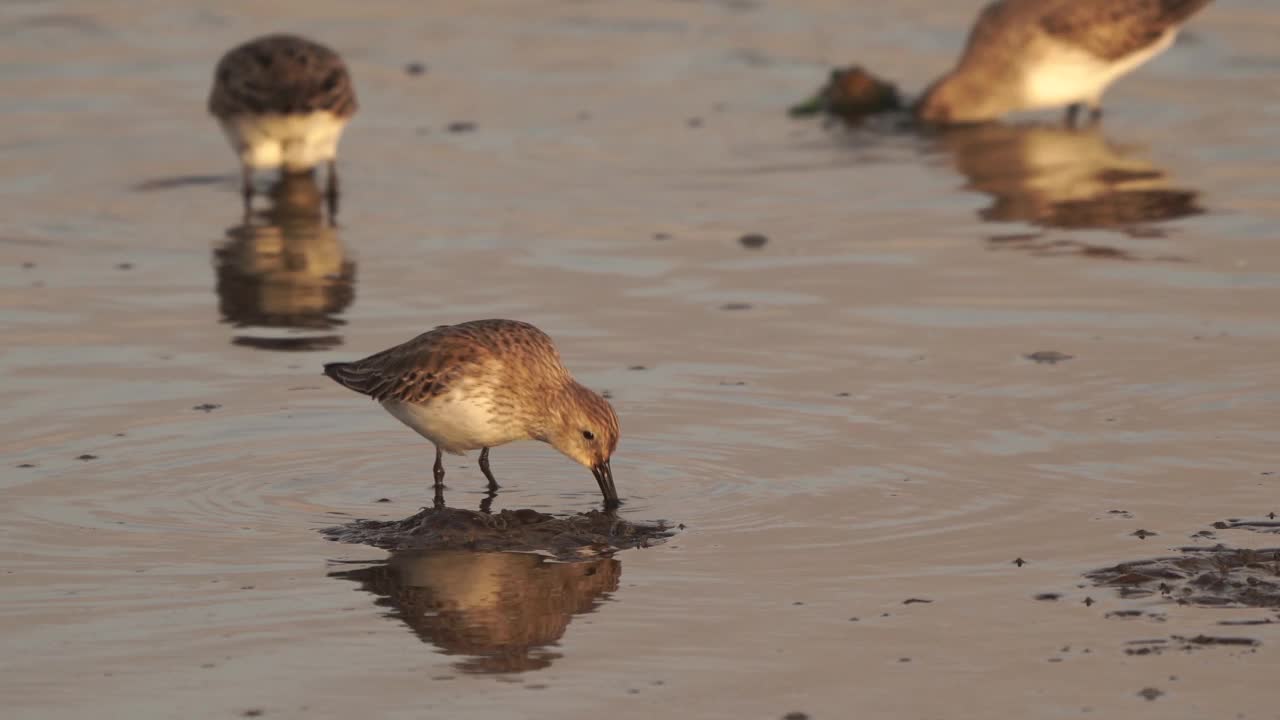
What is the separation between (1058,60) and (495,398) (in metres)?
10.2

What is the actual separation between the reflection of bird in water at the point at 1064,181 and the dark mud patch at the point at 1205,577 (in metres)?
5.68

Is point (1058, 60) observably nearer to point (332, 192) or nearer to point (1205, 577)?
point (332, 192)

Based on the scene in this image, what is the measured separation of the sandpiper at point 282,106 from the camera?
1567 cm

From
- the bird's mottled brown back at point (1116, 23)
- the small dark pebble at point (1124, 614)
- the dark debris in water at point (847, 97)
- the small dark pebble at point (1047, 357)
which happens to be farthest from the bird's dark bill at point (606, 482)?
the bird's mottled brown back at point (1116, 23)

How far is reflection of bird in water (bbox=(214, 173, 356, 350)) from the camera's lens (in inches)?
480

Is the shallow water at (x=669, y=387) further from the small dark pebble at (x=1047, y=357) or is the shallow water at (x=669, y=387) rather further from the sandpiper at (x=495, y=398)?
the sandpiper at (x=495, y=398)

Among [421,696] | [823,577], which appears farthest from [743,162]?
[421,696]

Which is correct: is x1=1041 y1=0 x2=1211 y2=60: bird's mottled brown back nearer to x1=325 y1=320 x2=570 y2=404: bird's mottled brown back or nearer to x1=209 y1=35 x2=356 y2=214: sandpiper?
x1=209 y1=35 x2=356 y2=214: sandpiper

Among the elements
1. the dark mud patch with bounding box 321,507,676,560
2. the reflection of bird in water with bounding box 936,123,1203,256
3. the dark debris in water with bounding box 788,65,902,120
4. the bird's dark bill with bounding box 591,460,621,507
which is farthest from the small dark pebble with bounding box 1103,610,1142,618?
the dark debris in water with bounding box 788,65,902,120

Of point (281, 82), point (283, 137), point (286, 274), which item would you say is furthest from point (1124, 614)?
point (281, 82)

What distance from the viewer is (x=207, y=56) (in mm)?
20484

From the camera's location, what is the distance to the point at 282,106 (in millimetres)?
15656

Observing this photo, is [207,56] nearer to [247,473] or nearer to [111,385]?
[111,385]

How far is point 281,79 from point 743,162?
3.38 meters
